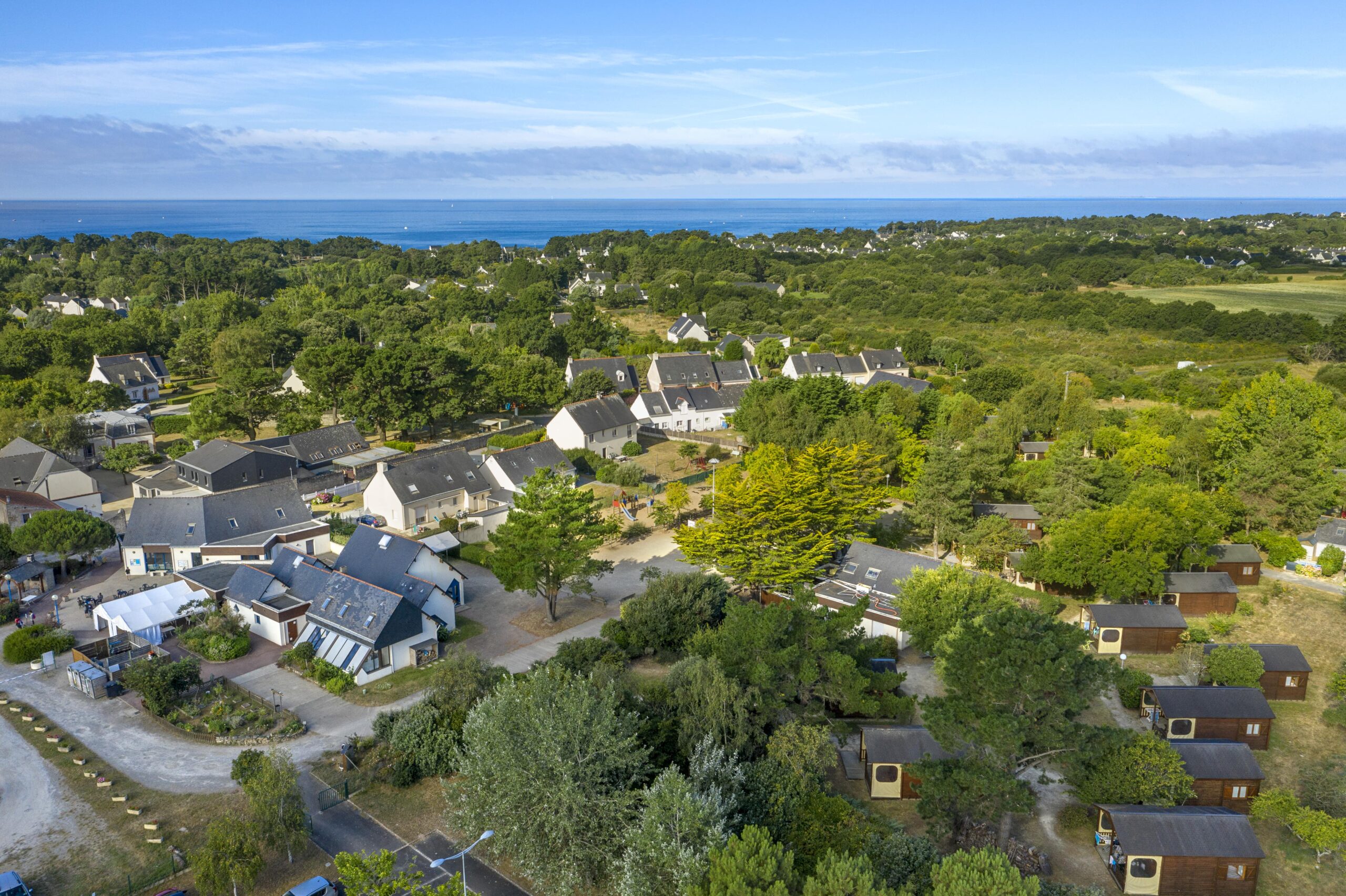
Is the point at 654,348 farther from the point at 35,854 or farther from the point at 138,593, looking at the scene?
the point at 35,854

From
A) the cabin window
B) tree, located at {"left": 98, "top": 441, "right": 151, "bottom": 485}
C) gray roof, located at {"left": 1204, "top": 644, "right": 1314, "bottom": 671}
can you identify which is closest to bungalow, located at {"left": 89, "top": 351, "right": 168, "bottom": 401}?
tree, located at {"left": 98, "top": 441, "right": 151, "bottom": 485}

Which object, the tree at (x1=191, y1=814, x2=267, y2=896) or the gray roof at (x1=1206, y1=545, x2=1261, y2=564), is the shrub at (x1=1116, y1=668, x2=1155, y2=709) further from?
the tree at (x1=191, y1=814, x2=267, y2=896)

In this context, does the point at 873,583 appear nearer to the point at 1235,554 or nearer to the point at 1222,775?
Result: the point at 1222,775

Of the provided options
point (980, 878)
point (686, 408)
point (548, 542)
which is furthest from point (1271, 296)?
point (980, 878)

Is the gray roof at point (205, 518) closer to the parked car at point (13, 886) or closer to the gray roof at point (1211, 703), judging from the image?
the parked car at point (13, 886)

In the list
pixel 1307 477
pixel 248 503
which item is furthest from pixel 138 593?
pixel 1307 477

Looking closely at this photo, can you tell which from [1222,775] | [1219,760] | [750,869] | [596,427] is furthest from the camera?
[596,427]
